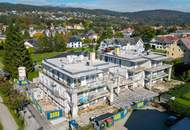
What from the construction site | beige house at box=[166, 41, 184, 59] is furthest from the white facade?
the construction site

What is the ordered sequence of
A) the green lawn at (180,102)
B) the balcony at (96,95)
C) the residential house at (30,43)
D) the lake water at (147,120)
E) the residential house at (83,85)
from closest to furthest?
the lake water at (147,120)
the residential house at (83,85)
the green lawn at (180,102)
the balcony at (96,95)
the residential house at (30,43)

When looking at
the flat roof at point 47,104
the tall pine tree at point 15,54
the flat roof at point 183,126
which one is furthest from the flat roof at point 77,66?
the tall pine tree at point 15,54

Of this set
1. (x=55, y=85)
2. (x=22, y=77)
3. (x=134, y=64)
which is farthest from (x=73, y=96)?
(x=22, y=77)

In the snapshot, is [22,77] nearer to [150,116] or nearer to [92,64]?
[92,64]

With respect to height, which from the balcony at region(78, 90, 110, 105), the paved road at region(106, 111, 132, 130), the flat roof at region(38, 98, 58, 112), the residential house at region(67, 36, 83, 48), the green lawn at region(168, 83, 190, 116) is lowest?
the paved road at region(106, 111, 132, 130)

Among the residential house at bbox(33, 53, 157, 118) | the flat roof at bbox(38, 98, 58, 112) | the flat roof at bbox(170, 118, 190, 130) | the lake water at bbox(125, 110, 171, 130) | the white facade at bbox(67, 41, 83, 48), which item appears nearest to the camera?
the flat roof at bbox(170, 118, 190, 130)

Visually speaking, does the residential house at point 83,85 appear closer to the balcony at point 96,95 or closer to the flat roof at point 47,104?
the balcony at point 96,95

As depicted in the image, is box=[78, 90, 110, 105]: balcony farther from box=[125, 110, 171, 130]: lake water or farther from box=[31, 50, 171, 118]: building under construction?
box=[125, 110, 171, 130]: lake water

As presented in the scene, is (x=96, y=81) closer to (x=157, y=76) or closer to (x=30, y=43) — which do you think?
(x=157, y=76)
